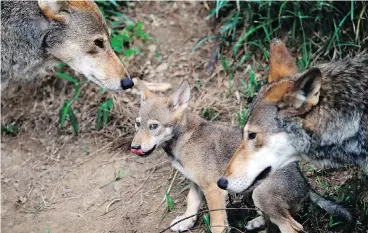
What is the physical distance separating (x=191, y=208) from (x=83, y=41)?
6.98 feet

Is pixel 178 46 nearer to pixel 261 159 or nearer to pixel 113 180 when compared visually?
pixel 113 180

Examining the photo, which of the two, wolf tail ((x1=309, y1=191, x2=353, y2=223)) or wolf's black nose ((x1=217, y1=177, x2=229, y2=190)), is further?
wolf tail ((x1=309, y1=191, x2=353, y2=223))

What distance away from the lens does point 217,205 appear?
233 inches

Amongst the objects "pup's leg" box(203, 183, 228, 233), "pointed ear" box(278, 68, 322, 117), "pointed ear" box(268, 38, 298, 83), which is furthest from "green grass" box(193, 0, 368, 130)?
"pointed ear" box(278, 68, 322, 117)

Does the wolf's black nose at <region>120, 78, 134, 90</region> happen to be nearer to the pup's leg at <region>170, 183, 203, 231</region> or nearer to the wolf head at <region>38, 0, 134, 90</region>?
the wolf head at <region>38, 0, 134, 90</region>

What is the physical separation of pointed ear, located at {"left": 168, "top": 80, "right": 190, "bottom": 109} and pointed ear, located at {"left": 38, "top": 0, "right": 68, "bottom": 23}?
57.0 inches

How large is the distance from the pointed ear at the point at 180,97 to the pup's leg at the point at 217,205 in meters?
0.92

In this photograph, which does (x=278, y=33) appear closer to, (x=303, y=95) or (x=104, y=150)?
(x=104, y=150)

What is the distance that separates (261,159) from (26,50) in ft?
9.99

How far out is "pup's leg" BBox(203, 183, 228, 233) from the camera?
592cm

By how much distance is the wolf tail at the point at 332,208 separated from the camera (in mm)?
5766

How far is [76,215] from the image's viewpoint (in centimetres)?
686

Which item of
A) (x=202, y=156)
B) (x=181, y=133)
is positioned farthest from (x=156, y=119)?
(x=202, y=156)

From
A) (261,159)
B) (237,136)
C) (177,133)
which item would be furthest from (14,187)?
(261,159)
